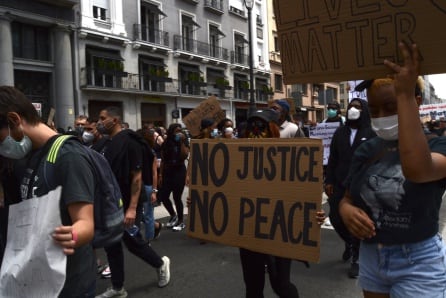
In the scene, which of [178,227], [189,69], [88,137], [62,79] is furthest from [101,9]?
[88,137]

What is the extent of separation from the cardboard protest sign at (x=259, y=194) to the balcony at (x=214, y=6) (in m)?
29.3

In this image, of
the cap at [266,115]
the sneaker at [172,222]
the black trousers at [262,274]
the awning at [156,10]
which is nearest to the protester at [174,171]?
the sneaker at [172,222]

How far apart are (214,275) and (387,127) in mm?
3229

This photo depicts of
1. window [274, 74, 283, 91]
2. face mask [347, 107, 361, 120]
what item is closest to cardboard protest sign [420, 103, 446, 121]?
face mask [347, 107, 361, 120]

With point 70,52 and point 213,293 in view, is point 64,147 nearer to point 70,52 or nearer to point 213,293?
point 213,293

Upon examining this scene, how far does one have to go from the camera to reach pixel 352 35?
195 cm

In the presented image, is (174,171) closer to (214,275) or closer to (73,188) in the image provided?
(214,275)

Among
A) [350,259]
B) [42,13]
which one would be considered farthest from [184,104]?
[350,259]

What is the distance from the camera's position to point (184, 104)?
28.7 metres

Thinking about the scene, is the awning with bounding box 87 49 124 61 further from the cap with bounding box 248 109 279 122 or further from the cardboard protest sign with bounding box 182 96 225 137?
the cap with bounding box 248 109 279 122

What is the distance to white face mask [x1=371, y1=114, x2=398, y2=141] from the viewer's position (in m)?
1.83

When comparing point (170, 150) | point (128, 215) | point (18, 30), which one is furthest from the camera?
point (18, 30)

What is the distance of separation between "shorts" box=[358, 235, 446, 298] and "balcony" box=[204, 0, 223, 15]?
1201 inches

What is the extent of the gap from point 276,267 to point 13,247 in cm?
183
